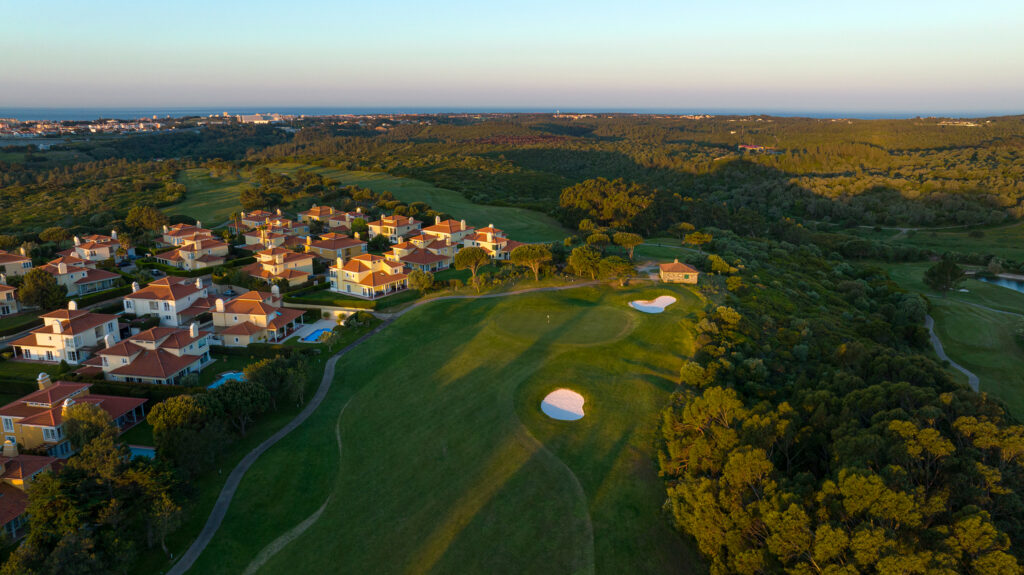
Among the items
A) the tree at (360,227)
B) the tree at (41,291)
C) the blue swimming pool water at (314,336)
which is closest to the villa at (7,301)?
the tree at (41,291)

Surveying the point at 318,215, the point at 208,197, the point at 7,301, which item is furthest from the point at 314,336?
the point at 208,197

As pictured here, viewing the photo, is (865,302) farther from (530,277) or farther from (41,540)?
(41,540)

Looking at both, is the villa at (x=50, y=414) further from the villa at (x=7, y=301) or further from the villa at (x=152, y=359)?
the villa at (x=7, y=301)

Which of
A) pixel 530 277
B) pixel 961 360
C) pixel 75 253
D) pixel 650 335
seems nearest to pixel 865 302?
pixel 961 360

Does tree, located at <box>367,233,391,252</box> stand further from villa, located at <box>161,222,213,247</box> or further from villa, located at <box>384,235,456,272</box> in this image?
villa, located at <box>161,222,213,247</box>

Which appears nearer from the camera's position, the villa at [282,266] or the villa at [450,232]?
the villa at [282,266]

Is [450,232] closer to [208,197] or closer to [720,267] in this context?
[720,267]
